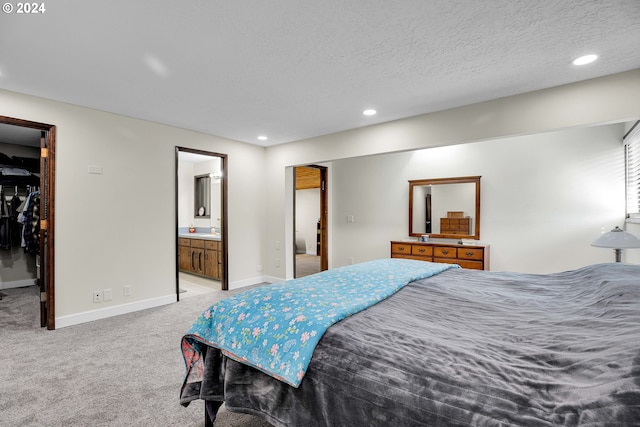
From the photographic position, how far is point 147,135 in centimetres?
391

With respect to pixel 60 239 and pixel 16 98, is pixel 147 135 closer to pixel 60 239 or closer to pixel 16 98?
pixel 16 98

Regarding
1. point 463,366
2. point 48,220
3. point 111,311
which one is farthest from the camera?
point 111,311

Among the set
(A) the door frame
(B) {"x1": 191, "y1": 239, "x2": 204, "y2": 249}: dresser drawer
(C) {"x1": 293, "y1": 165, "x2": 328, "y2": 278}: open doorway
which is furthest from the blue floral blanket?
(C) {"x1": 293, "y1": 165, "x2": 328, "y2": 278}: open doorway

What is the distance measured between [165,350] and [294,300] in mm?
1879

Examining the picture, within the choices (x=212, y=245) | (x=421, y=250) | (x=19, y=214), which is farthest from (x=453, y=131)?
(x=19, y=214)

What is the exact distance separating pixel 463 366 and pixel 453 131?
2.97 m

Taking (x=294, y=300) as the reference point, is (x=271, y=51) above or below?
above

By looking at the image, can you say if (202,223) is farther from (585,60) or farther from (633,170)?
(633,170)

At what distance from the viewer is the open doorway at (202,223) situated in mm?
4797

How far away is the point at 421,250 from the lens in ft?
14.7

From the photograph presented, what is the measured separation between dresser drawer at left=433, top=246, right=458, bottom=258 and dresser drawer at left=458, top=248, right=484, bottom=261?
72mm

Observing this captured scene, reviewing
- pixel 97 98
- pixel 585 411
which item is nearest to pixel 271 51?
pixel 97 98

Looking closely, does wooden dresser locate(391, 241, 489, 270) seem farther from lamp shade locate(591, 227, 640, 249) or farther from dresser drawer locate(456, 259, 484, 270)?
lamp shade locate(591, 227, 640, 249)

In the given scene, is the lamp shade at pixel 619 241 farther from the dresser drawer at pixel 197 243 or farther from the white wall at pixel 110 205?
the dresser drawer at pixel 197 243
